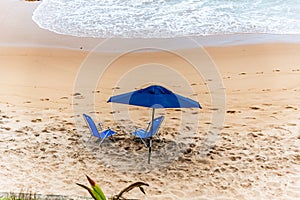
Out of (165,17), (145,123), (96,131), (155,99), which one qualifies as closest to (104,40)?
(165,17)

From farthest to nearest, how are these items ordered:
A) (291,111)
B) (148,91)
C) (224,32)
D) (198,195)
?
(224,32)
(291,111)
(148,91)
(198,195)

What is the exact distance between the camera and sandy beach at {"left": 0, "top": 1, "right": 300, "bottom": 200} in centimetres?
660

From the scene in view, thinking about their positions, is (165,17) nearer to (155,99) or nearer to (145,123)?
(145,123)

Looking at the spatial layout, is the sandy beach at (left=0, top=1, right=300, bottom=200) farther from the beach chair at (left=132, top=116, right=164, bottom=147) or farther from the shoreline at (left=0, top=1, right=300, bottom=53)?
the beach chair at (left=132, top=116, right=164, bottom=147)

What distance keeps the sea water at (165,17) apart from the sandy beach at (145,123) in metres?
1.38

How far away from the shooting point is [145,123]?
8.65 m

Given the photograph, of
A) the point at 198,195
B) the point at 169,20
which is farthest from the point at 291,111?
the point at 169,20

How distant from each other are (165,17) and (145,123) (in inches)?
308

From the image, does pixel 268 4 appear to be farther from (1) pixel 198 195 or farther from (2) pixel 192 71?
(1) pixel 198 195

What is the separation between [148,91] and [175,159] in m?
1.16

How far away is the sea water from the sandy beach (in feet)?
4.51

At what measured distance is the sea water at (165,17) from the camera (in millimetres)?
14109

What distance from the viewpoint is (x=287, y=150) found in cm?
746

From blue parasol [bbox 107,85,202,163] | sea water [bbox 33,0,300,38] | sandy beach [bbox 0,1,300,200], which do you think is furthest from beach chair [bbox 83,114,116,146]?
A: sea water [bbox 33,0,300,38]
